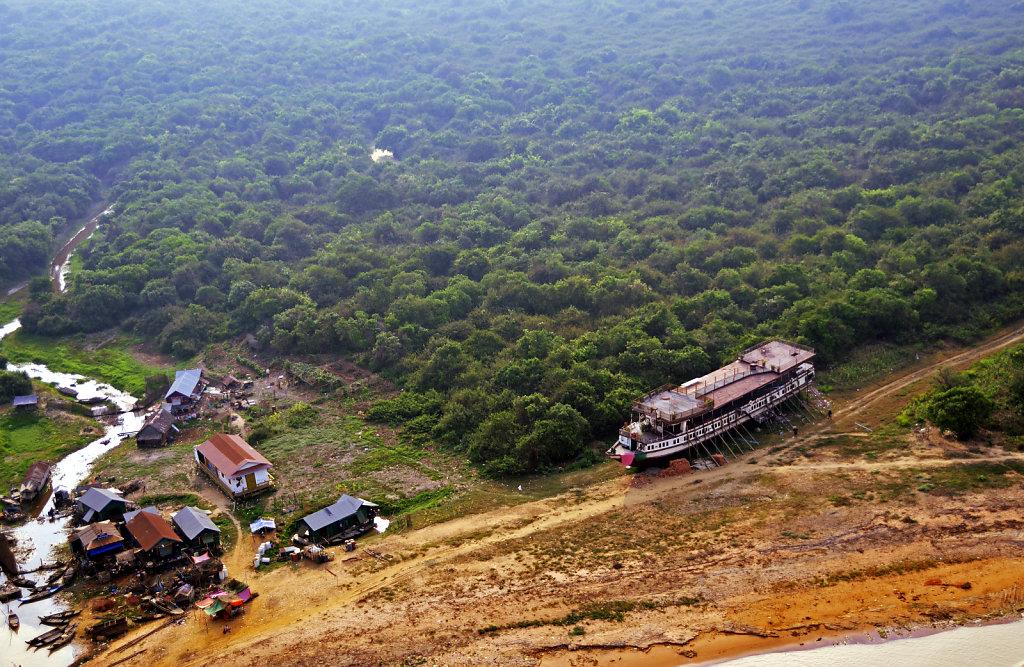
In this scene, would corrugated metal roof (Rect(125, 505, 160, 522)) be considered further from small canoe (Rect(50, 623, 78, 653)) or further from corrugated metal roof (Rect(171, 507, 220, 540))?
small canoe (Rect(50, 623, 78, 653))

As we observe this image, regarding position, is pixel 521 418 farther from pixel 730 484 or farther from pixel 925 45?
pixel 925 45

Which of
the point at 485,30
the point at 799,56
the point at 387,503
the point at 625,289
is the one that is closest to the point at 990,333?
the point at 625,289

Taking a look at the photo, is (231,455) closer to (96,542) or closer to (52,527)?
(96,542)

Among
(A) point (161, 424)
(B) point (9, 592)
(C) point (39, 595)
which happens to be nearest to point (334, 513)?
(C) point (39, 595)

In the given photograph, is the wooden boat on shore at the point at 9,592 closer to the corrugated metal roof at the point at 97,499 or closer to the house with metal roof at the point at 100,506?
the house with metal roof at the point at 100,506

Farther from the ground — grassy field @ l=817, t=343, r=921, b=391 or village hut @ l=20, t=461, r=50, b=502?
village hut @ l=20, t=461, r=50, b=502

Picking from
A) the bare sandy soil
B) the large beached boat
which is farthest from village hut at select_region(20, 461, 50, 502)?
the large beached boat

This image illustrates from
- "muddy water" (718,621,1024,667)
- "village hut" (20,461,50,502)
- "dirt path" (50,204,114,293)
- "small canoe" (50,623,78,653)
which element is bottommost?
"muddy water" (718,621,1024,667)

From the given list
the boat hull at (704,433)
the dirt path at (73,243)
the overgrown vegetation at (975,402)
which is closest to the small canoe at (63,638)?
the boat hull at (704,433)
